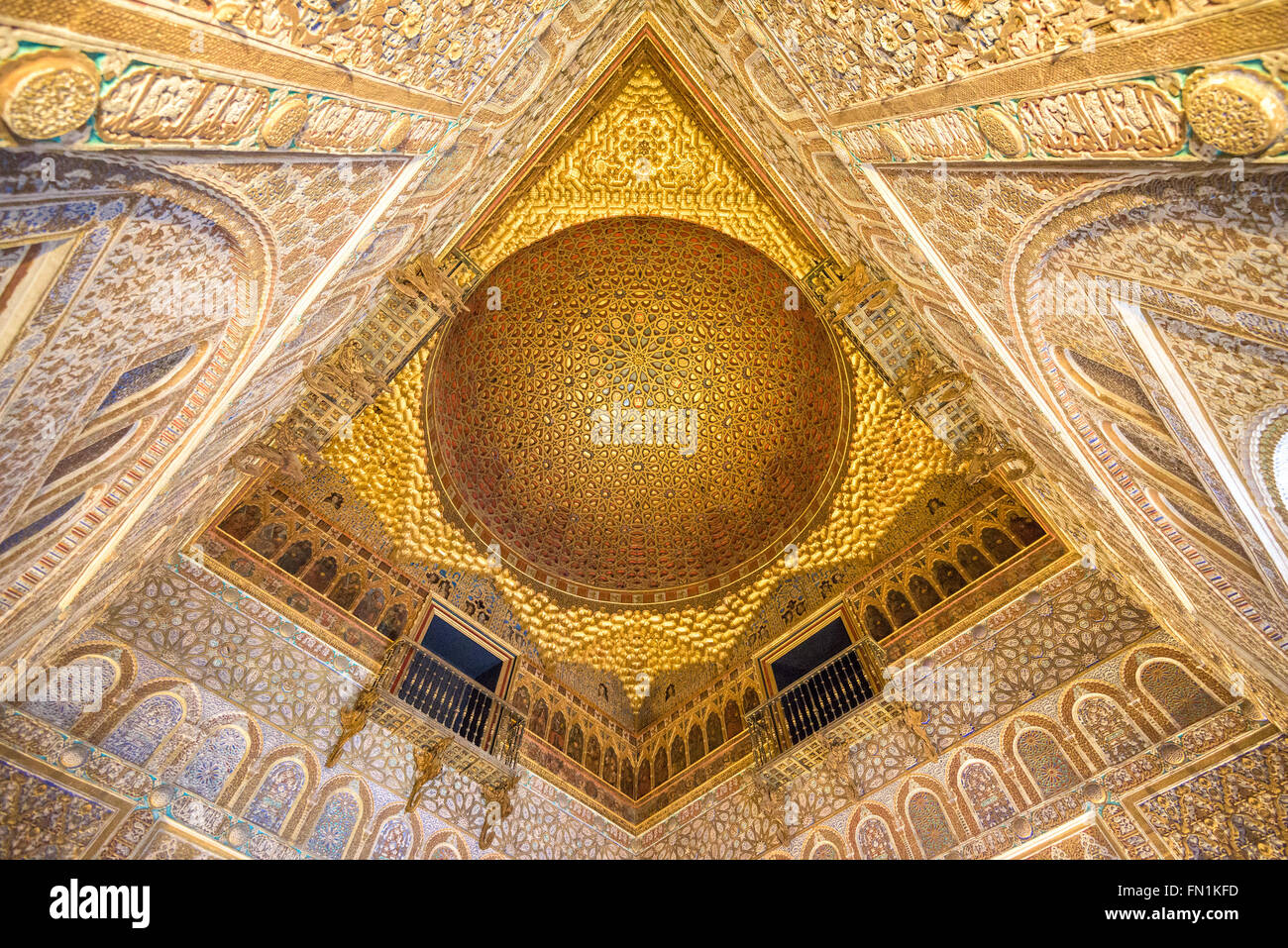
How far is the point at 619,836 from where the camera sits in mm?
7953

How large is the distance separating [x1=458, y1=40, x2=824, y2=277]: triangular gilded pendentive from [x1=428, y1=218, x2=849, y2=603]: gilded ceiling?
1.61ft

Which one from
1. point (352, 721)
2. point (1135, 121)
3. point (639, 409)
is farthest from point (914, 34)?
point (639, 409)

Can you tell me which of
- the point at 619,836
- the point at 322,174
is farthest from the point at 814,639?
the point at 322,174

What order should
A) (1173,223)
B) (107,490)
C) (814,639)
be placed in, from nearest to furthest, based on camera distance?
(1173,223) < (107,490) < (814,639)

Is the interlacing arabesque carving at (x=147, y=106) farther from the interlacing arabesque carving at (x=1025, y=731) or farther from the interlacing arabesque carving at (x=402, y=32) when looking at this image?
the interlacing arabesque carving at (x=1025, y=731)

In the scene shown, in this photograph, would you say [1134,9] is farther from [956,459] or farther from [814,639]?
[814,639]

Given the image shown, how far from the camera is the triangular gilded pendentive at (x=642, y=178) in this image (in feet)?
23.2

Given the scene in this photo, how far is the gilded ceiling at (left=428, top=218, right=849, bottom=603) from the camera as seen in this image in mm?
8438

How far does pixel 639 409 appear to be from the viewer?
9.50 m

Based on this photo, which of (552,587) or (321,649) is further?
(552,587)

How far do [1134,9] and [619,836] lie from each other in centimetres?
806

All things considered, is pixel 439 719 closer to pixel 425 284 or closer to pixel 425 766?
pixel 425 766

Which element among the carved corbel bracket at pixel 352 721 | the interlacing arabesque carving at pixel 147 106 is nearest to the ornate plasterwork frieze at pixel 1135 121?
the interlacing arabesque carving at pixel 147 106

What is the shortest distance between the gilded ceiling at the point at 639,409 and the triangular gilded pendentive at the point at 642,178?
1.61 ft
